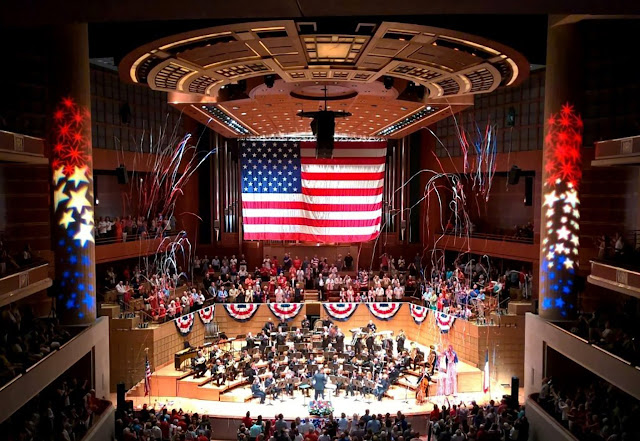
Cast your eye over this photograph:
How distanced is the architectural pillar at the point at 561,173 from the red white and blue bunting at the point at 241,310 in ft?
38.9

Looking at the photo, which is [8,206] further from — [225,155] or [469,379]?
[469,379]

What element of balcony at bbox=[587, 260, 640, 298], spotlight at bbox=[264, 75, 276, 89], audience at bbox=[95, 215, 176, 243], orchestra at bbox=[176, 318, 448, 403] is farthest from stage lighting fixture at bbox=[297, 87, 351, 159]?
audience at bbox=[95, 215, 176, 243]

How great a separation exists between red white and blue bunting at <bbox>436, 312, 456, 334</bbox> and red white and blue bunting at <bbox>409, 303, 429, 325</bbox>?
0.91m

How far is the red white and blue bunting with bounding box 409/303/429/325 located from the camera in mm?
23250

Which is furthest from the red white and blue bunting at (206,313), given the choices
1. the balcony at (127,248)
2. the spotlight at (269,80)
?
the spotlight at (269,80)

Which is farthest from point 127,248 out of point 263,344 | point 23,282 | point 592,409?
point 592,409

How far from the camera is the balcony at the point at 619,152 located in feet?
43.4

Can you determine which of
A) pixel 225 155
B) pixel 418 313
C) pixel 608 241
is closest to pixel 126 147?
pixel 225 155

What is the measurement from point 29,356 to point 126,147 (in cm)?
1273

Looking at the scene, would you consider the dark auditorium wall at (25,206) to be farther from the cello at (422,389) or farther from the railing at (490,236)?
the railing at (490,236)

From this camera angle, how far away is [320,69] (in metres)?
13.8

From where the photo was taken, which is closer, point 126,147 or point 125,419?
point 125,419

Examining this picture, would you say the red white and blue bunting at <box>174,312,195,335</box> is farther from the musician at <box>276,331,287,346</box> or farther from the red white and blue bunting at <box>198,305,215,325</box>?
the musician at <box>276,331,287,346</box>

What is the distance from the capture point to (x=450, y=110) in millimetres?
18234
